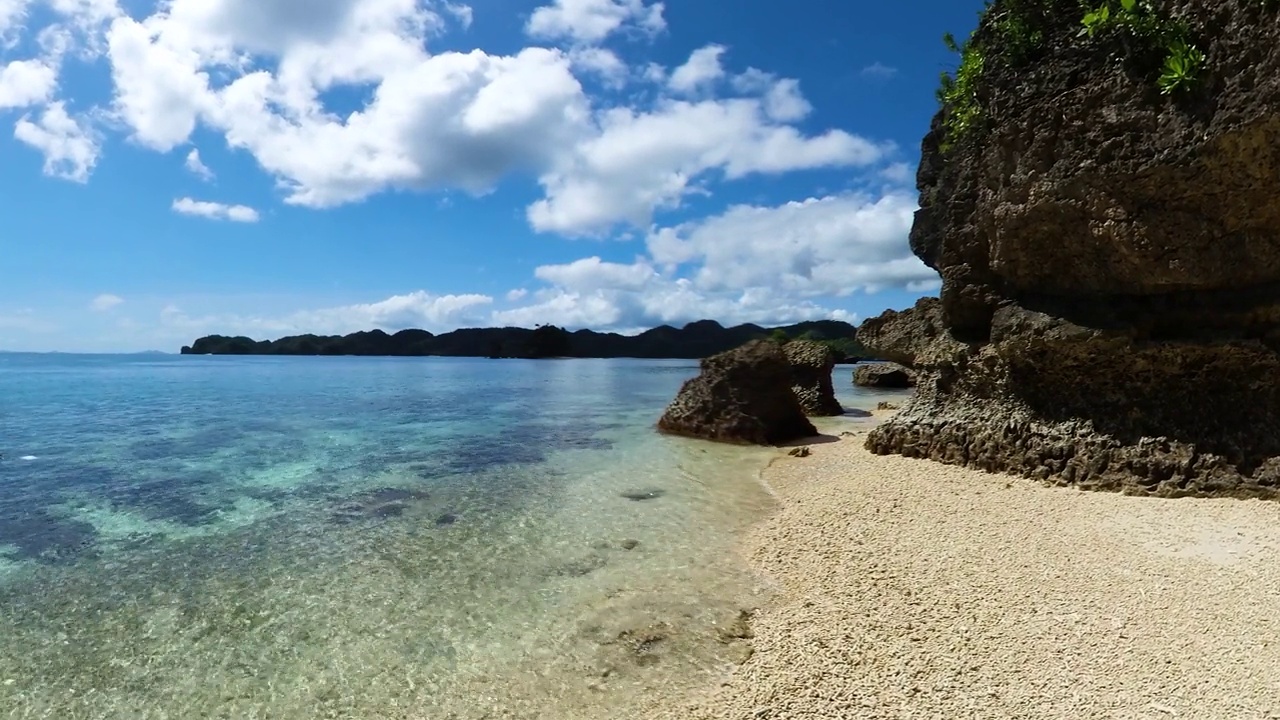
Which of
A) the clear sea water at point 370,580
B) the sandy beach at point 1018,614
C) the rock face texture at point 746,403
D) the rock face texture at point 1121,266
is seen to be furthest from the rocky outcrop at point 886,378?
the sandy beach at point 1018,614

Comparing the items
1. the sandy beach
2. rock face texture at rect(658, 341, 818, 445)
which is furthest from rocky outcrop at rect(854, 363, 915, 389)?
the sandy beach

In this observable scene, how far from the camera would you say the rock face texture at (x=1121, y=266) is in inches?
388

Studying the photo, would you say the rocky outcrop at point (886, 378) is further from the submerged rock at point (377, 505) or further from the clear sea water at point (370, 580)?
the submerged rock at point (377, 505)

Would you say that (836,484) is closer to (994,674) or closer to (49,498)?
(994,674)

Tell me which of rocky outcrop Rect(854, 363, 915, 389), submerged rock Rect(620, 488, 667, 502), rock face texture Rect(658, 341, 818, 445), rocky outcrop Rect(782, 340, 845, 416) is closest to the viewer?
submerged rock Rect(620, 488, 667, 502)

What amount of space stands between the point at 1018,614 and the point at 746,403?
14379mm

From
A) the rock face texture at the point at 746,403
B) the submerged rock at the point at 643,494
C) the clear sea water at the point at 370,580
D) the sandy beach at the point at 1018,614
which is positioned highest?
the rock face texture at the point at 746,403

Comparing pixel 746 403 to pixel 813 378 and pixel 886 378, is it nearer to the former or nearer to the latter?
pixel 813 378

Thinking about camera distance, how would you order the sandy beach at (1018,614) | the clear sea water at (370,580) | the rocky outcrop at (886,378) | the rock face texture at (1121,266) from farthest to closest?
the rocky outcrop at (886,378) → the rock face texture at (1121,266) → the clear sea water at (370,580) → the sandy beach at (1018,614)

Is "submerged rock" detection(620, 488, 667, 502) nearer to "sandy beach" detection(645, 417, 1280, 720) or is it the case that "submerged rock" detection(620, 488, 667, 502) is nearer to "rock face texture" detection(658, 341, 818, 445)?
"sandy beach" detection(645, 417, 1280, 720)

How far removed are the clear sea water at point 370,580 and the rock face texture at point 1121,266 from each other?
6.05 m

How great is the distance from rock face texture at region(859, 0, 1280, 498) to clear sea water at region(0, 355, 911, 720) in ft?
19.9

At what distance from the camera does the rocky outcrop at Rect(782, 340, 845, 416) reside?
90.3ft

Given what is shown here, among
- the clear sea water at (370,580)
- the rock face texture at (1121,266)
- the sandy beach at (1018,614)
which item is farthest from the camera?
the rock face texture at (1121,266)
